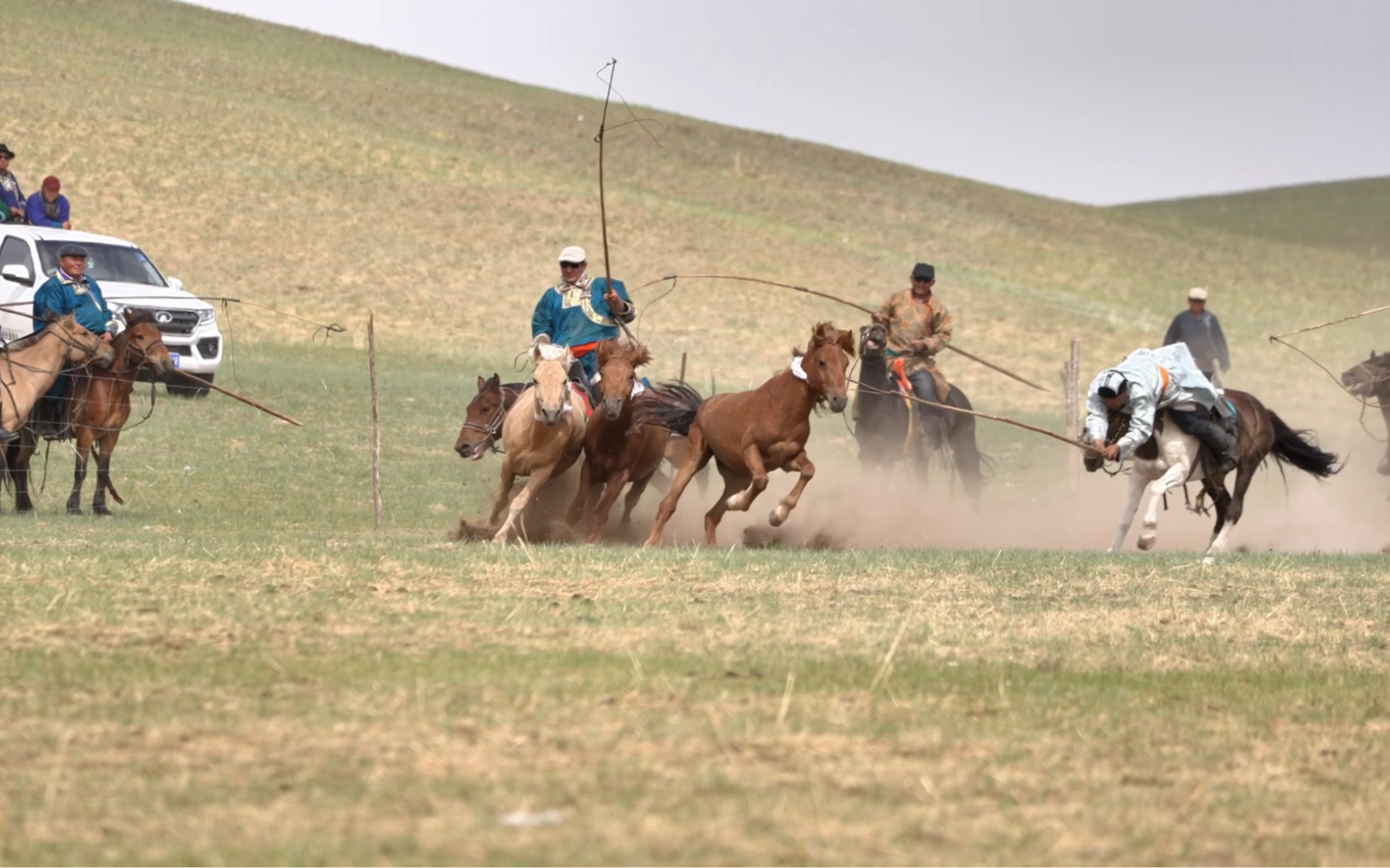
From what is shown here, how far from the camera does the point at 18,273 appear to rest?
22.4 meters

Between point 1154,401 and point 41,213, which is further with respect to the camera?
point 41,213

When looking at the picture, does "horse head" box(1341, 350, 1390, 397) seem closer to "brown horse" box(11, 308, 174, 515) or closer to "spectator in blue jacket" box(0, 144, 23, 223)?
"brown horse" box(11, 308, 174, 515)

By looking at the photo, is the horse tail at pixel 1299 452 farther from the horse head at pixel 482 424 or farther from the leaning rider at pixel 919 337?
the horse head at pixel 482 424

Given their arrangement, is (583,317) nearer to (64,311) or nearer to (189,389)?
(64,311)

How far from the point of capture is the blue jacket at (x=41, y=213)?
24125 millimetres

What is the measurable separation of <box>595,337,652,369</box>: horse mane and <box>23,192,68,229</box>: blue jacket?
A: 12.4m

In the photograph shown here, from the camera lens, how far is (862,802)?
6.15m

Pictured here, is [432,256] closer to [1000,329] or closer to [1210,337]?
[1000,329]

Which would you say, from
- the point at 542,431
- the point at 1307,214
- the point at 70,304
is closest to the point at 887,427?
the point at 542,431

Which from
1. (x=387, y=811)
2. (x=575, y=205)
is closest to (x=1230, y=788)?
(x=387, y=811)

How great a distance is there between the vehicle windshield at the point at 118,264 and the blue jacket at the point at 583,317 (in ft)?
33.1

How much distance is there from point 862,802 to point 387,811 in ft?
4.79

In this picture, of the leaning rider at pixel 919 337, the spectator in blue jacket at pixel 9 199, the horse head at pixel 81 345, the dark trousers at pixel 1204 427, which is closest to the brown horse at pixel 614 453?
the leaning rider at pixel 919 337

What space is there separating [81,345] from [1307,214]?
76355 millimetres
